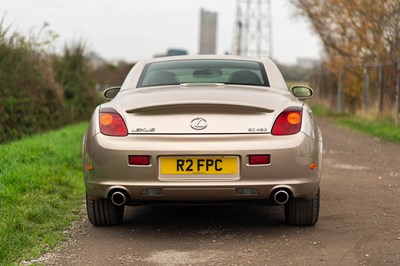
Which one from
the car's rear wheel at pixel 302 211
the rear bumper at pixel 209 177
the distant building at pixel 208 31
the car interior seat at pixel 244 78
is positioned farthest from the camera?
the distant building at pixel 208 31

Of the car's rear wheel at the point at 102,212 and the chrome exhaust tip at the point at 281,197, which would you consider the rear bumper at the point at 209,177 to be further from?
the car's rear wheel at the point at 102,212

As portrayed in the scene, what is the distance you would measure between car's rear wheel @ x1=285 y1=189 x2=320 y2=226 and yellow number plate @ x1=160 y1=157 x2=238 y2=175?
72cm

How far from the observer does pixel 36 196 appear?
635cm

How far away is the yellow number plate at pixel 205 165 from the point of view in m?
4.65

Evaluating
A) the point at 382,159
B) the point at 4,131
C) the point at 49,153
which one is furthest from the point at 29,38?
the point at 382,159

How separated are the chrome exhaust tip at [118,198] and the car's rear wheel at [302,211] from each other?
1283 millimetres

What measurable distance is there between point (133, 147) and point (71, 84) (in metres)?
14.6

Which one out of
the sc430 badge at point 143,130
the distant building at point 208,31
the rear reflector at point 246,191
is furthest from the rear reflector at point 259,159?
the distant building at point 208,31

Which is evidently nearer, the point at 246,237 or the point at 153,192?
the point at 153,192

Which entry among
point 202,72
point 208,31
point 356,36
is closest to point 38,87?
point 202,72

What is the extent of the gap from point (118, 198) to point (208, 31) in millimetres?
80223

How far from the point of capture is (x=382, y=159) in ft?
34.1

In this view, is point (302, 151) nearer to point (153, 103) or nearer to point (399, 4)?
point (153, 103)

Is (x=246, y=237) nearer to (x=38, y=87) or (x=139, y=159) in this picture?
(x=139, y=159)
